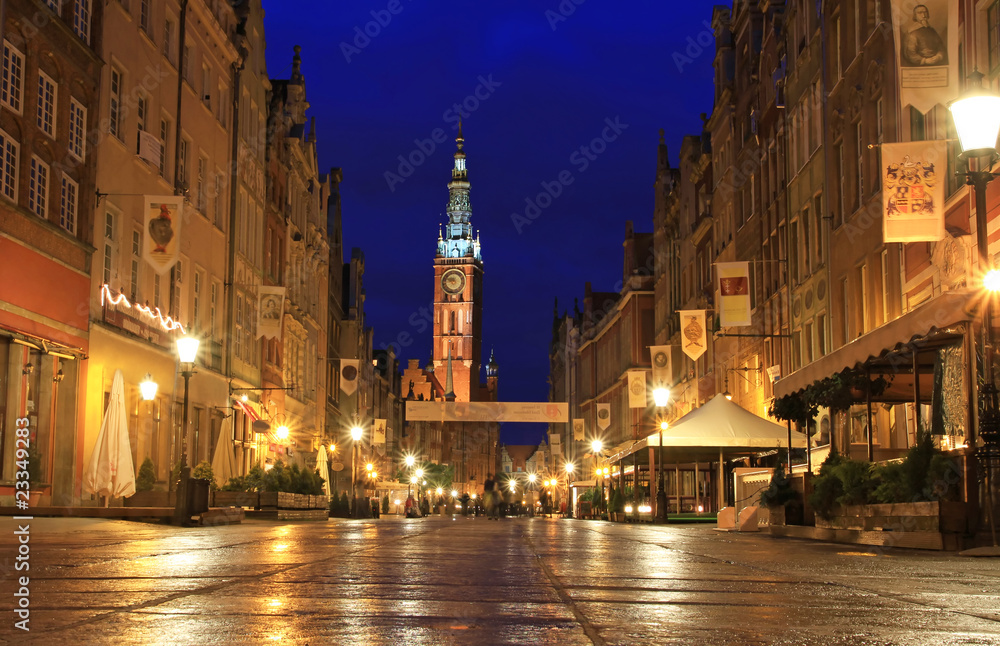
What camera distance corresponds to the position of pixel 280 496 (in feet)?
97.1

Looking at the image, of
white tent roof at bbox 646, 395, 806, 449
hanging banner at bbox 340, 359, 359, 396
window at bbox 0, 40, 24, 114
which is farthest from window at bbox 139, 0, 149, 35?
hanging banner at bbox 340, 359, 359, 396

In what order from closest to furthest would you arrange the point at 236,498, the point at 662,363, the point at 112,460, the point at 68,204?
the point at 112,460 → the point at 68,204 → the point at 236,498 → the point at 662,363

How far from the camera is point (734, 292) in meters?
34.4

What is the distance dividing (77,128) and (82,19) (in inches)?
98.0

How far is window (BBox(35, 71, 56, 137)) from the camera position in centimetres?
2327

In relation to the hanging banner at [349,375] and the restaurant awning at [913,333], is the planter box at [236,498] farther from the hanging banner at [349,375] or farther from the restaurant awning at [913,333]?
the hanging banner at [349,375]

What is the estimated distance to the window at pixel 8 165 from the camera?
2156 cm

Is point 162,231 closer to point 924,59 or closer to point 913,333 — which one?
point 924,59

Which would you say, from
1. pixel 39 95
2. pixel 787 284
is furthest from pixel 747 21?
pixel 39 95

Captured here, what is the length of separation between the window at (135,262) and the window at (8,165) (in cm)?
668

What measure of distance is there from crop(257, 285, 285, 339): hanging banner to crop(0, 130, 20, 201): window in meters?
18.1

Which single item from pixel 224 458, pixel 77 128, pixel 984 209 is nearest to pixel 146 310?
pixel 77 128

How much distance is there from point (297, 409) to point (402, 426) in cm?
6612

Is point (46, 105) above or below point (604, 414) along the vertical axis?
above
